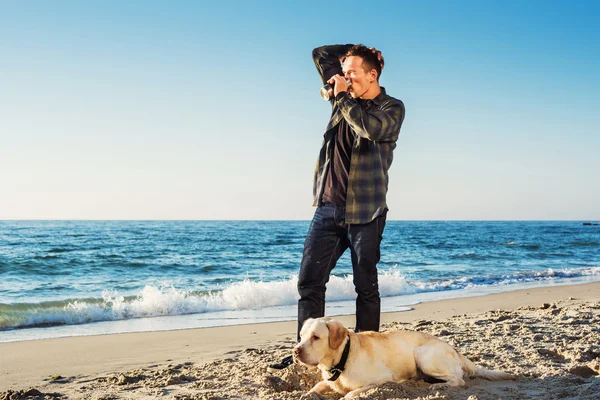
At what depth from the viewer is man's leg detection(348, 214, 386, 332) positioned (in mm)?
3740

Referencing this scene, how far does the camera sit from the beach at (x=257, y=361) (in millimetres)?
3575

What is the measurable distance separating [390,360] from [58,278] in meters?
12.6

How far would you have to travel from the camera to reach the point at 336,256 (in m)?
4.00

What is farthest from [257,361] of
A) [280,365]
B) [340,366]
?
[340,366]

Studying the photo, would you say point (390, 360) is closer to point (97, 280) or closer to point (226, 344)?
point (226, 344)

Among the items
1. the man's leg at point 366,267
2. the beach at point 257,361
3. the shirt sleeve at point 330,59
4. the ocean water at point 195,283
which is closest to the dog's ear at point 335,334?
the beach at point 257,361

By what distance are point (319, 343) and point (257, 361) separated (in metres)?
1.83

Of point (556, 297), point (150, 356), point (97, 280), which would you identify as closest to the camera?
point (150, 356)

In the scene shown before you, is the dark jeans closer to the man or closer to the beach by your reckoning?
the man

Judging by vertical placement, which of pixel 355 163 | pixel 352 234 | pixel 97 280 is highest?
pixel 355 163

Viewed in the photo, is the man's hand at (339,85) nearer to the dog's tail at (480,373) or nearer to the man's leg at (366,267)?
the man's leg at (366,267)

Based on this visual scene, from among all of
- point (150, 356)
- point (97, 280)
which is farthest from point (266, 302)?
point (97, 280)

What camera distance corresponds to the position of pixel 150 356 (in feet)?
17.9

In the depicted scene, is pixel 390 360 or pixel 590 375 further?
pixel 590 375
